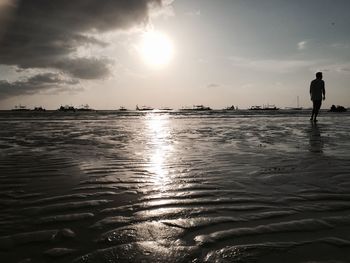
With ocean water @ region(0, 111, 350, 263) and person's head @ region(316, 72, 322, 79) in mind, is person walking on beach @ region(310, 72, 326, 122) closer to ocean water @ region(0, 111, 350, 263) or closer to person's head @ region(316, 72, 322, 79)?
person's head @ region(316, 72, 322, 79)

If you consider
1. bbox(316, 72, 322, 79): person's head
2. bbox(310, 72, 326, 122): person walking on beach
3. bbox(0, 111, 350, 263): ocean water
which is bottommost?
bbox(0, 111, 350, 263): ocean water

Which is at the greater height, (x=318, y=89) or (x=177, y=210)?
(x=318, y=89)

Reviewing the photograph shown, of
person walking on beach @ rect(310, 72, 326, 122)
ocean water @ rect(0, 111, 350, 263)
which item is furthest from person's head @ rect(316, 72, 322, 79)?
ocean water @ rect(0, 111, 350, 263)

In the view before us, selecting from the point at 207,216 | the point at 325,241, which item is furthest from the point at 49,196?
the point at 325,241

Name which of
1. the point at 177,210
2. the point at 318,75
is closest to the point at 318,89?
the point at 318,75

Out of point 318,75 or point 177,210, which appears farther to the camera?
point 318,75

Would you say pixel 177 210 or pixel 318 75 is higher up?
pixel 318 75

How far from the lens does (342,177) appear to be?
532 cm

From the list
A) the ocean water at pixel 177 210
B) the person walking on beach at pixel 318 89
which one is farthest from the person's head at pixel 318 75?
the ocean water at pixel 177 210

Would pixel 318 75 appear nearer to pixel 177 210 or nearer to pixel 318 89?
pixel 318 89

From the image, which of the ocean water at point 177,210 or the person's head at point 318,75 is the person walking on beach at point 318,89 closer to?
the person's head at point 318,75

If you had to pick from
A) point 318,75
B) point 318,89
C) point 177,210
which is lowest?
point 177,210

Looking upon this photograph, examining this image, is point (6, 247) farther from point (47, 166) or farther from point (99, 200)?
point (47, 166)

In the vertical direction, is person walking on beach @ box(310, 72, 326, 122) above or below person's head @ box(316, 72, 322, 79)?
below
